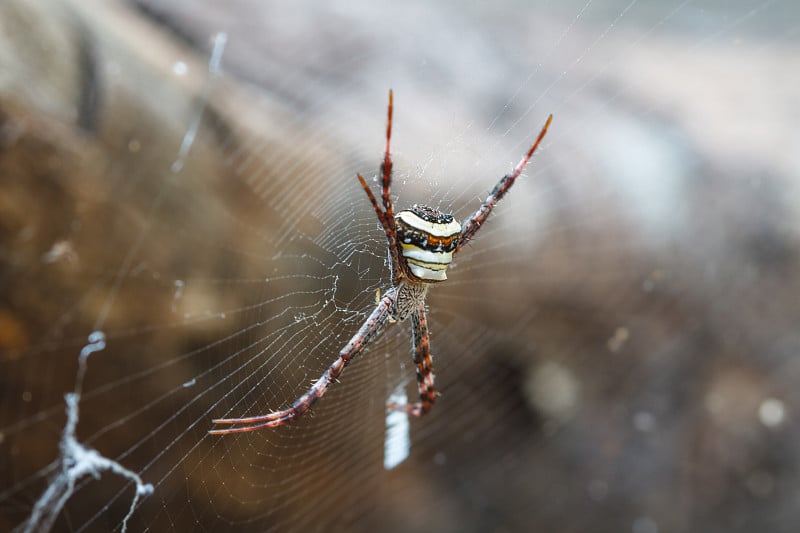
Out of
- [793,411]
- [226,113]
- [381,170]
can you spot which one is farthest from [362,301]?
[793,411]

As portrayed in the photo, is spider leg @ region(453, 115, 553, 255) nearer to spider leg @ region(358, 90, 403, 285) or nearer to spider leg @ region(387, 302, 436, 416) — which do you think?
spider leg @ region(358, 90, 403, 285)

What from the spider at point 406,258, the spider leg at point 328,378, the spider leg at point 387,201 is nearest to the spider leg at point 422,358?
the spider at point 406,258

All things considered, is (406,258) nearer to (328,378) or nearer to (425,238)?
(425,238)

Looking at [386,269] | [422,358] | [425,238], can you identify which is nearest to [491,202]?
[425,238]

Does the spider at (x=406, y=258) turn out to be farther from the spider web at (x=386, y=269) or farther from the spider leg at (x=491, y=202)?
the spider web at (x=386, y=269)

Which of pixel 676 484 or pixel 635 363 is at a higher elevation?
pixel 635 363

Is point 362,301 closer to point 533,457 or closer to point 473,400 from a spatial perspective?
point 473,400
